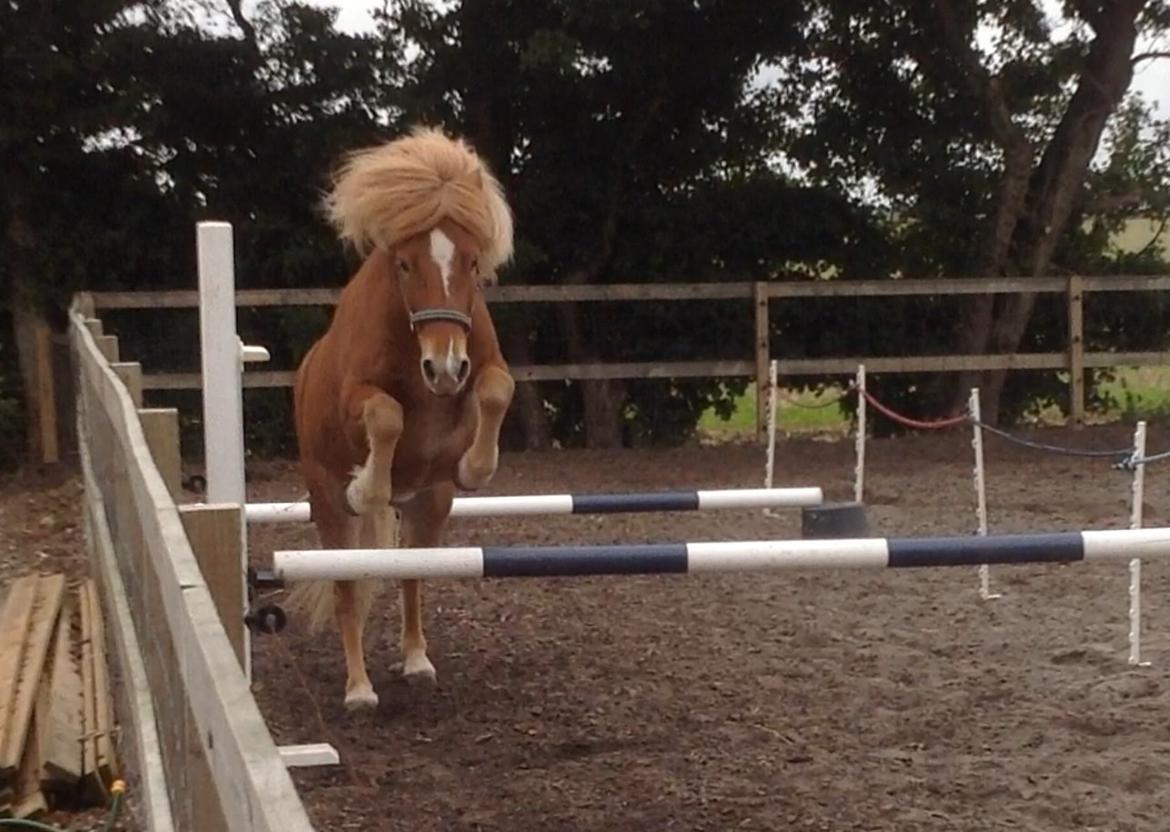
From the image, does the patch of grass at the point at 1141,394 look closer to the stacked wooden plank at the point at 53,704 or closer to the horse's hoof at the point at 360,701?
the horse's hoof at the point at 360,701

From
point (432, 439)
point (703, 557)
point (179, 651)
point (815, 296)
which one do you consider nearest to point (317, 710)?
point (432, 439)

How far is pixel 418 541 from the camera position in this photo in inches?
193

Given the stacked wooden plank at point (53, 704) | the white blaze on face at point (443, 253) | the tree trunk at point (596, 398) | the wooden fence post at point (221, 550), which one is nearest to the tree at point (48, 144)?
the tree trunk at point (596, 398)

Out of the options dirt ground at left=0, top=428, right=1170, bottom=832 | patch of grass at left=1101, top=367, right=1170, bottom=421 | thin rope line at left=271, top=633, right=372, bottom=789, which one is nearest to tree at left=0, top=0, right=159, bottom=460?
dirt ground at left=0, top=428, right=1170, bottom=832

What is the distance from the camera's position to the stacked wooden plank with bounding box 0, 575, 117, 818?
3770 mm

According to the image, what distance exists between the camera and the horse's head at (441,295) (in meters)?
3.76

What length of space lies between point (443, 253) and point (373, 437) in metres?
0.57

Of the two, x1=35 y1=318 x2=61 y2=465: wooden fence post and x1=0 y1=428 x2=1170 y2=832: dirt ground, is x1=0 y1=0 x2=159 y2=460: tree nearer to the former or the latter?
x1=35 y1=318 x2=61 y2=465: wooden fence post

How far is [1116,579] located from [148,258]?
8.52m

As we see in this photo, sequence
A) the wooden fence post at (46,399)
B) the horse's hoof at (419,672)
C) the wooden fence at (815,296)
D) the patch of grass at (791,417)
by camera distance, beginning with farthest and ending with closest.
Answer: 1. the patch of grass at (791,417)
2. the wooden fence at (815,296)
3. the wooden fence post at (46,399)
4. the horse's hoof at (419,672)

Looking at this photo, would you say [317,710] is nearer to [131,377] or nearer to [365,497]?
[365,497]

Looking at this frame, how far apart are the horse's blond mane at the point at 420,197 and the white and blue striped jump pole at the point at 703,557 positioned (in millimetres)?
1056

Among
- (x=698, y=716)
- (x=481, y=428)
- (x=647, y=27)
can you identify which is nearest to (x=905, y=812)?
(x=698, y=716)

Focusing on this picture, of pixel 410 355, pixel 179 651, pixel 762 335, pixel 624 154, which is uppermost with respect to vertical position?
pixel 624 154
